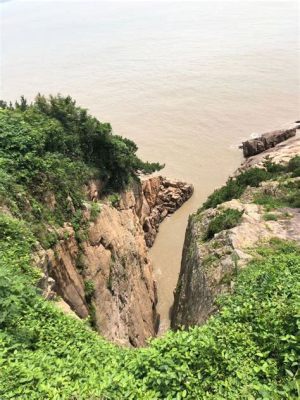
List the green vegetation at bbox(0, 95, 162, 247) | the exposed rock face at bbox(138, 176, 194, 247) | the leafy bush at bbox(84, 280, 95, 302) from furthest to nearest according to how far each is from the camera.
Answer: the exposed rock face at bbox(138, 176, 194, 247)
the leafy bush at bbox(84, 280, 95, 302)
the green vegetation at bbox(0, 95, 162, 247)

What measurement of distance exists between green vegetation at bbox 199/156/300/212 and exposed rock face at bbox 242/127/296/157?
11037mm

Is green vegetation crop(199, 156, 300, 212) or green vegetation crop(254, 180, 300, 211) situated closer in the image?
green vegetation crop(254, 180, 300, 211)

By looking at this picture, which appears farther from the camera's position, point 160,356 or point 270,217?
point 270,217

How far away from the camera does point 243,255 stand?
11805 mm

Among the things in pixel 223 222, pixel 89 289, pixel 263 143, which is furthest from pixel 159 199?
pixel 89 289

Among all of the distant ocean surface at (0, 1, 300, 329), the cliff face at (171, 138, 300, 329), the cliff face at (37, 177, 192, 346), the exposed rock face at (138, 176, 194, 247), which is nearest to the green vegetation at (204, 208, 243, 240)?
the cliff face at (171, 138, 300, 329)

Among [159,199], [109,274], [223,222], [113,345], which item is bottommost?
[109,274]

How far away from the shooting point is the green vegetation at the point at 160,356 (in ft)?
17.7

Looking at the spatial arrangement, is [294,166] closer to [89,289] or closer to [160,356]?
[89,289]

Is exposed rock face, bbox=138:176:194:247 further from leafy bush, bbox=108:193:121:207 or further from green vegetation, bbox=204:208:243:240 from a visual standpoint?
Result: green vegetation, bbox=204:208:243:240

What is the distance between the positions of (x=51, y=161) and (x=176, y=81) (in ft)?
118

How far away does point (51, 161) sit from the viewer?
12.5 m

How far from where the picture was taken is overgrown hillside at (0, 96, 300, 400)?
17.9ft

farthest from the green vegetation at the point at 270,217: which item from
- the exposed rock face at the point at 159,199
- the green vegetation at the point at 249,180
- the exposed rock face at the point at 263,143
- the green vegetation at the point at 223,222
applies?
the exposed rock face at the point at 263,143
